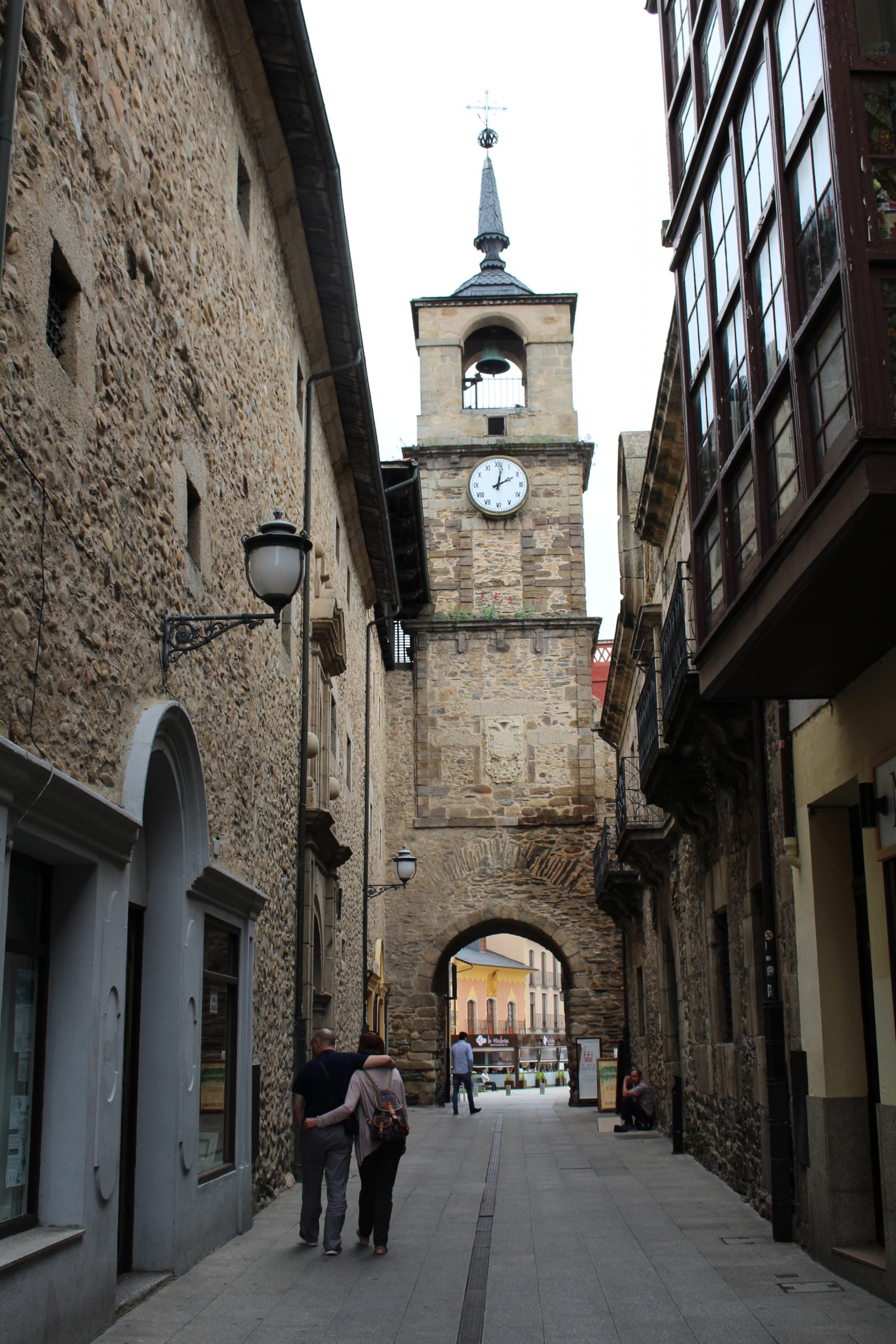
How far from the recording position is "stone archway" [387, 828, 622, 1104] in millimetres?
27750

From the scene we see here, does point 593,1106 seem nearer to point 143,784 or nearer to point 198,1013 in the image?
point 198,1013

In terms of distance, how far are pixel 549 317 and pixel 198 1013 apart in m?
26.0

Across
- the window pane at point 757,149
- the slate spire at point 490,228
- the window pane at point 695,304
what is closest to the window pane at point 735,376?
the window pane at point 695,304

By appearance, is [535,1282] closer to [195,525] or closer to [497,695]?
[195,525]

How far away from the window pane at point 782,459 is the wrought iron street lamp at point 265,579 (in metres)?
2.77

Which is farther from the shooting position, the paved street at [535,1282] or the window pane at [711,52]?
the window pane at [711,52]

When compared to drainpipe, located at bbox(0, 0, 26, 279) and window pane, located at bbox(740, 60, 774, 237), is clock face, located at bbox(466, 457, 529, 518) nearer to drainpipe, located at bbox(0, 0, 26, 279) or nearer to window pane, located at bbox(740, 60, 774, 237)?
window pane, located at bbox(740, 60, 774, 237)

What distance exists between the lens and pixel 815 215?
6.72 meters

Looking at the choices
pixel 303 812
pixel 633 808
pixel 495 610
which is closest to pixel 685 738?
pixel 303 812

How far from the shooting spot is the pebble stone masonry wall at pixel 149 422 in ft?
19.0

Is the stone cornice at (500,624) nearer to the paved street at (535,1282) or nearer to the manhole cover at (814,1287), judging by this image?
the paved street at (535,1282)

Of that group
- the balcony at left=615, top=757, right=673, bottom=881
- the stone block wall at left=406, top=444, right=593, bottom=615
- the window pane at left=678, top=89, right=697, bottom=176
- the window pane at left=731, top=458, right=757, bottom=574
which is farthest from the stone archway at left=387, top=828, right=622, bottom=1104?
the window pane at left=731, top=458, right=757, bottom=574

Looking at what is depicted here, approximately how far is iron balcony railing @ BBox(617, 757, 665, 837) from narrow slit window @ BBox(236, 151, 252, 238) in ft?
31.0

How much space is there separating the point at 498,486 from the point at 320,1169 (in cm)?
2352
